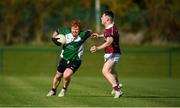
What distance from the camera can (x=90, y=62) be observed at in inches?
1553

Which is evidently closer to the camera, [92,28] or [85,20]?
[92,28]

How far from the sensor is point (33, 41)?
48375mm

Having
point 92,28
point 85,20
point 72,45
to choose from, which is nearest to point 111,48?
point 72,45

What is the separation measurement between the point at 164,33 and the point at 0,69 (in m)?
14.8

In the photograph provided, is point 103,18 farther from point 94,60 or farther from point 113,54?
point 94,60

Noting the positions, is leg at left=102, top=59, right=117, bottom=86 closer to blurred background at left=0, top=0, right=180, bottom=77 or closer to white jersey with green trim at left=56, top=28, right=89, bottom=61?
white jersey with green trim at left=56, top=28, right=89, bottom=61

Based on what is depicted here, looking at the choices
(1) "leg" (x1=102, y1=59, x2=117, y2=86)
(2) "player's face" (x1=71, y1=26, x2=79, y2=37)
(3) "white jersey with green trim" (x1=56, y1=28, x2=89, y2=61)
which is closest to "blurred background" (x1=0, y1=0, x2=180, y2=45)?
(3) "white jersey with green trim" (x1=56, y1=28, x2=89, y2=61)

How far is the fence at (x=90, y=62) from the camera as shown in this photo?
1499 inches

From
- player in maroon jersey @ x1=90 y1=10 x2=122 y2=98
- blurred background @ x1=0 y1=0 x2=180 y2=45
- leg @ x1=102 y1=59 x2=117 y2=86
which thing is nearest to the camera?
player in maroon jersey @ x1=90 y1=10 x2=122 y2=98

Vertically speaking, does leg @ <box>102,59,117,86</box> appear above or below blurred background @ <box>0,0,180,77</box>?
above

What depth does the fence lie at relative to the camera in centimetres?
3806

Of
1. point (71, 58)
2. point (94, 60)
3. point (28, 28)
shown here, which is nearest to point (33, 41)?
point (28, 28)

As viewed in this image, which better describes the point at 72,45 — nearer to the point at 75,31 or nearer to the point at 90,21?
the point at 75,31

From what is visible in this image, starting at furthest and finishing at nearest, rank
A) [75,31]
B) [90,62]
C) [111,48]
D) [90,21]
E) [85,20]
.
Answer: [85,20] < [90,21] < [90,62] < [111,48] < [75,31]
